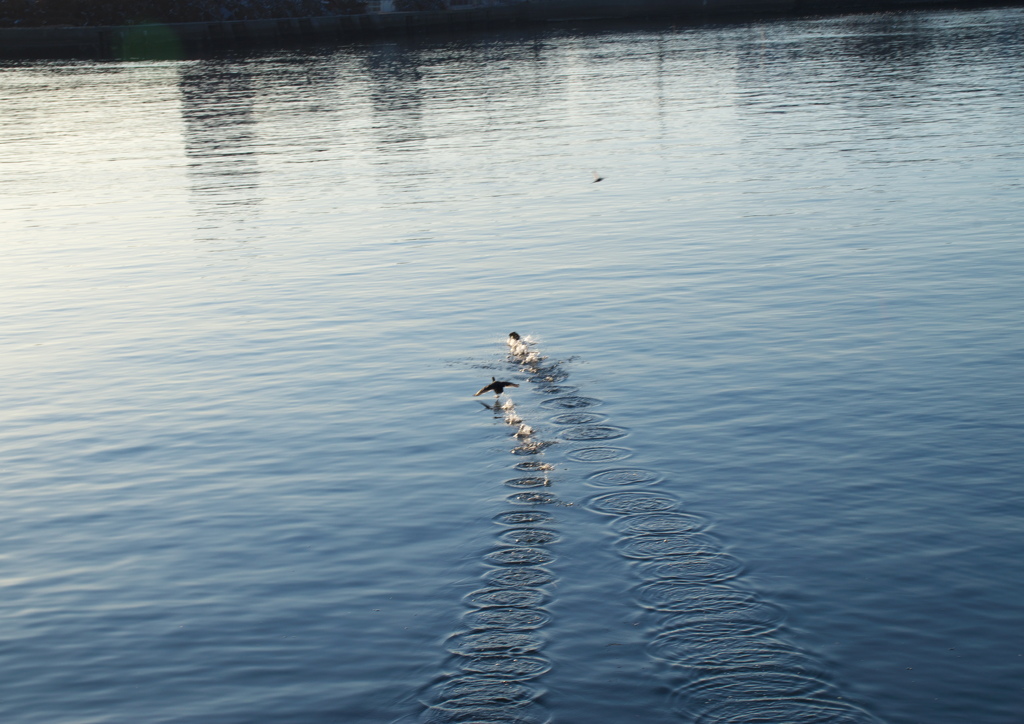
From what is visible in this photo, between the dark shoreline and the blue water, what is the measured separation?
352 ft

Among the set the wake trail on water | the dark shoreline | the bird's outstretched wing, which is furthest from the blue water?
the dark shoreline

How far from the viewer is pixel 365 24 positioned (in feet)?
530

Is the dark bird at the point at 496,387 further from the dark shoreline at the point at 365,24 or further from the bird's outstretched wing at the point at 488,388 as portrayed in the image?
the dark shoreline at the point at 365,24

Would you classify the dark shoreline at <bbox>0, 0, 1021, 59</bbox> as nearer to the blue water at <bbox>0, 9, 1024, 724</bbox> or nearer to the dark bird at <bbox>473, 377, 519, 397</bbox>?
the blue water at <bbox>0, 9, 1024, 724</bbox>

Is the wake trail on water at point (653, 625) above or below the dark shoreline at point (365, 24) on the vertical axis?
below

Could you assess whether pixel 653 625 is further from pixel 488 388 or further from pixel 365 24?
pixel 365 24

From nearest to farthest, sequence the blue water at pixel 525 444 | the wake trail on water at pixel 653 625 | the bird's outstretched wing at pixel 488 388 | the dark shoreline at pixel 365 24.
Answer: the wake trail on water at pixel 653 625 < the blue water at pixel 525 444 < the bird's outstretched wing at pixel 488 388 < the dark shoreline at pixel 365 24

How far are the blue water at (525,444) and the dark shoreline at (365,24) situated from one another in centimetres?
10717

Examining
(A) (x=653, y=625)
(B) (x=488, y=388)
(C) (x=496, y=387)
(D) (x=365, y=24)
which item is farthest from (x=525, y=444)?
(D) (x=365, y=24)

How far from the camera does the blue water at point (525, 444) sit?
12703 millimetres

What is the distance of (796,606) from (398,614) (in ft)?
15.9

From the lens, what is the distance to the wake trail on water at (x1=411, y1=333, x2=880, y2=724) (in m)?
11.7

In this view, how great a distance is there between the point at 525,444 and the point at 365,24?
152m

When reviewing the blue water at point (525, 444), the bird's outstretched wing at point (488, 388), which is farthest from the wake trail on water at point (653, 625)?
the bird's outstretched wing at point (488, 388)
